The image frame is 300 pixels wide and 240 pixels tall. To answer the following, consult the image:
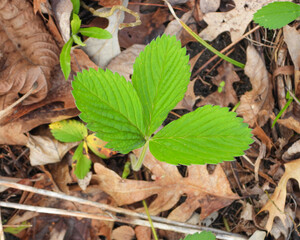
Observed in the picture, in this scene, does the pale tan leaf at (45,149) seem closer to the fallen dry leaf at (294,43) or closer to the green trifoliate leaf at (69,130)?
the green trifoliate leaf at (69,130)

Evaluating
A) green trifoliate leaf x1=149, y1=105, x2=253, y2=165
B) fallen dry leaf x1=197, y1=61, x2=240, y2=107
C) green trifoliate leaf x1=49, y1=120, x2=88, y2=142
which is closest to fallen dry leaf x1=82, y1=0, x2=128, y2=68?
green trifoliate leaf x1=49, y1=120, x2=88, y2=142

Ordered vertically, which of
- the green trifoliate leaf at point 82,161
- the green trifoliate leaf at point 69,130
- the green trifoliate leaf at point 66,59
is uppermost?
the green trifoliate leaf at point 66,59

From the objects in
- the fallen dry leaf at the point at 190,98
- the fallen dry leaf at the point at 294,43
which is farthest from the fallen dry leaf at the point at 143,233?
the fallen dry leaf at the point at 294,43

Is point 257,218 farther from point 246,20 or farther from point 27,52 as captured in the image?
point 27,52

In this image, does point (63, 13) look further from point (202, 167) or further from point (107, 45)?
point (202, 167)

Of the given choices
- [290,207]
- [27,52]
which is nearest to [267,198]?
[290,207]

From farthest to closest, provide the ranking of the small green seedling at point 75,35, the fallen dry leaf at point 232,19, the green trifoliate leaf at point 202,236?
the fallen dry leaf at point 232,19 → the small green seedling at point 75,35 → the green trifoliate leaf at point 202,236
